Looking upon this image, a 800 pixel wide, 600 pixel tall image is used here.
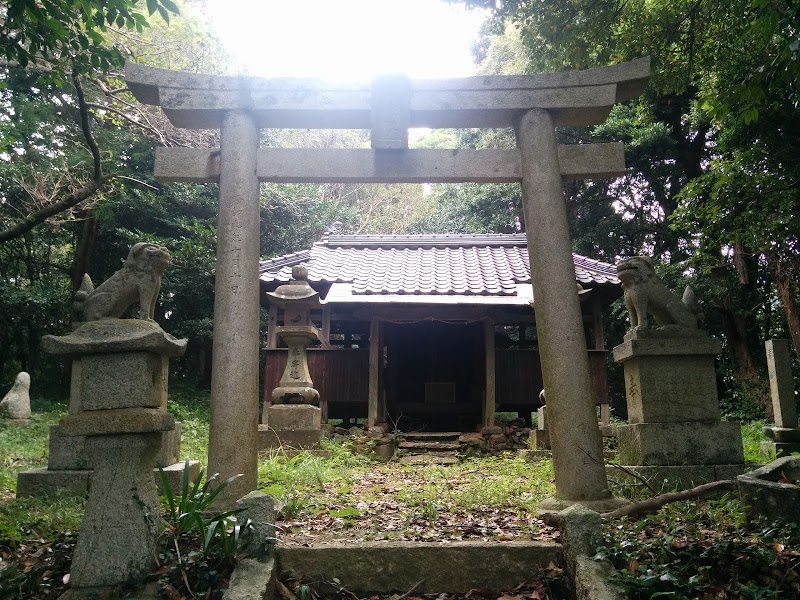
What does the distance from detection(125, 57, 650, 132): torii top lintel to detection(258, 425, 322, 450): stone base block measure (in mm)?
5249

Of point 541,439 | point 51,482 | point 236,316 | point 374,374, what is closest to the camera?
point 236,316

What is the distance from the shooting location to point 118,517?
3359 mm

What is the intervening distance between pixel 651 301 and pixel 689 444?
1425mm

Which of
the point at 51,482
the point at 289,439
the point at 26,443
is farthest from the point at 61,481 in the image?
the point at 26,443

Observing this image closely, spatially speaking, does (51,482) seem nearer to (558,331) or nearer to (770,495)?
(558,331)

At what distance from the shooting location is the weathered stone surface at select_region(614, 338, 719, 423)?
5.65m

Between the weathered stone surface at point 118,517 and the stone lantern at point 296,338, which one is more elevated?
the stone lantern at point 296,338

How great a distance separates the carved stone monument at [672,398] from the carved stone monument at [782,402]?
3253 mm

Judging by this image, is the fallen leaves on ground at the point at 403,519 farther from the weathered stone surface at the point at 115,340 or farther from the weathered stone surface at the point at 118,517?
the weathered stone surface at the point at 115,340

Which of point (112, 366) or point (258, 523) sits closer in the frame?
point (258, 523)

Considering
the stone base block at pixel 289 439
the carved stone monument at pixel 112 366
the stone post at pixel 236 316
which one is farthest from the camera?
the stone base block at pixel 289 439

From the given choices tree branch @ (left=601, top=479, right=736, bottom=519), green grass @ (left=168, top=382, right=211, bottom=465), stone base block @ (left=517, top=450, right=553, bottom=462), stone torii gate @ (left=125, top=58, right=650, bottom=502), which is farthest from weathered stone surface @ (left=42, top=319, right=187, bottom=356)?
stone base block @ (left=517, top=450, right=553, bottom=462)

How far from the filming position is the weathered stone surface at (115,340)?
3.71 meters

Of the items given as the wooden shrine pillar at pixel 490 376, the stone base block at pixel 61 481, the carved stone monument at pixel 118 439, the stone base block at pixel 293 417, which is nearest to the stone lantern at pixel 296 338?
the stone base block at pixel 293 417
